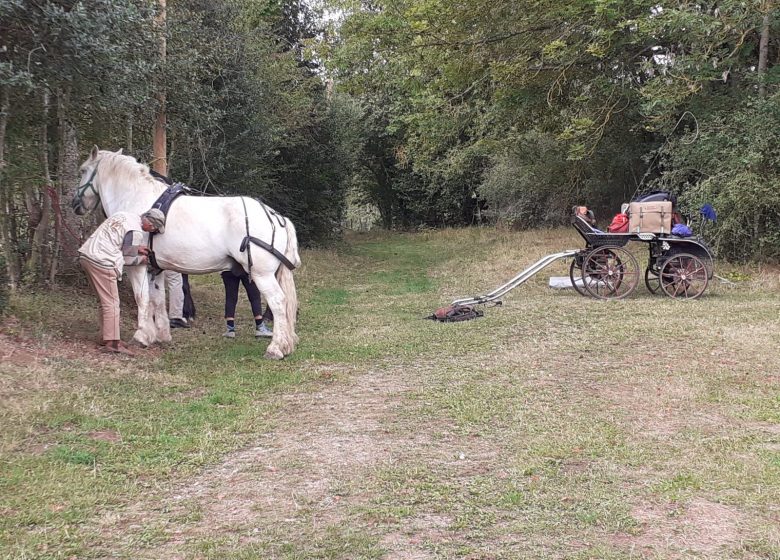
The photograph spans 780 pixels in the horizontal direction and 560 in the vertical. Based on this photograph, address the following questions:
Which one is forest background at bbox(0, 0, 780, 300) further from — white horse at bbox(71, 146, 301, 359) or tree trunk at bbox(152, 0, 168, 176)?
white horse at bbox(71, 146, 301, 359)

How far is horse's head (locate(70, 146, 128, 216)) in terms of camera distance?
23.8 feet

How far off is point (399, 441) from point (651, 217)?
22.7 feet

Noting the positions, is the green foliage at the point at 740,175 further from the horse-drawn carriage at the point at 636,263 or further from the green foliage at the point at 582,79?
the horse-drawn carriage at the point at 636,263

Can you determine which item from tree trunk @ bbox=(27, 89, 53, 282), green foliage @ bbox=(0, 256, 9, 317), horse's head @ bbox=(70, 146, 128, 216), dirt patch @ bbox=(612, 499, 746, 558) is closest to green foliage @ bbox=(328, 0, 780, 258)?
horse's head @ bbox=(70, 146, 128, 216)

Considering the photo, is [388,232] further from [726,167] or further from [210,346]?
[210,346]

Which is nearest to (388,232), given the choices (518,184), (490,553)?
(518,184)

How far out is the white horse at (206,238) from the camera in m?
6.89

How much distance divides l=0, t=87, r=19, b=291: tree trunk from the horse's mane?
1065 millimetres

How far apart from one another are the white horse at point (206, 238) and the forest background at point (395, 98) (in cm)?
81

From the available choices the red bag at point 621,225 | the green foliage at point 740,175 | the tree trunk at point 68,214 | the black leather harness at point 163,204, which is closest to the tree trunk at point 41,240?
the tree trunk at point 68,214

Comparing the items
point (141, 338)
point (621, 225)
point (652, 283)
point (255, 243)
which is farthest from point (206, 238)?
point (652, 283)

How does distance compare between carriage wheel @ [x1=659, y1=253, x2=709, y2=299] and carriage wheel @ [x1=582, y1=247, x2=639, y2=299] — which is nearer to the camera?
carriage wheel @ [x1=659, y1=253, x2=709, y2=299]

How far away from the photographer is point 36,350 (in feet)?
19.6

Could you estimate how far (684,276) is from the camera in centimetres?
980
